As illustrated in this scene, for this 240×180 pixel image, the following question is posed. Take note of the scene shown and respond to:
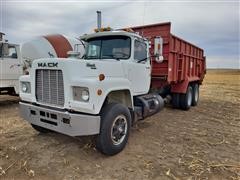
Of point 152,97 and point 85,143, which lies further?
point 152,97

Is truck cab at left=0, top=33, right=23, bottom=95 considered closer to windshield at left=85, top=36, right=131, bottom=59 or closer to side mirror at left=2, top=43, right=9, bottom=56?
side mirror at left=2, top=43, right=9, bottom=56

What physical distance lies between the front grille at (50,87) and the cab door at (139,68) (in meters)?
1.62

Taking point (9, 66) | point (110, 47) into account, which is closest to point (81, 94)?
point (110, 47)

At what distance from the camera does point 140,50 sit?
18.3ft

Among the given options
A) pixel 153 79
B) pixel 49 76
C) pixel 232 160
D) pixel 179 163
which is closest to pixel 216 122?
pixel 153 79

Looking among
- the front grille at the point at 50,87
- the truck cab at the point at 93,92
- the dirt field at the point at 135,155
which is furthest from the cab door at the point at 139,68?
the front grille at the point at 50,87

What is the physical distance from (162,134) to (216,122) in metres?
2.53

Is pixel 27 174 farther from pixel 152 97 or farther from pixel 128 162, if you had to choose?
pixel 152 97

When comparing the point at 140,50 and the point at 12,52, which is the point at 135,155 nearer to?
the point at 140,50

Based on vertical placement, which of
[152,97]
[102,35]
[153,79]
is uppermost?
[102,35]

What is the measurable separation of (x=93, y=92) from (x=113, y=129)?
3.16 ft

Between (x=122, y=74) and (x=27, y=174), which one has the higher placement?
(x=122, y=74)

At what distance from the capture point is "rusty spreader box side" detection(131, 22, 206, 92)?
7051 mm

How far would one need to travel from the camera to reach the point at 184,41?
8.39 meters
